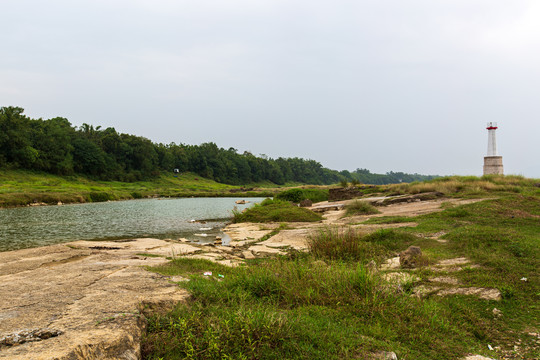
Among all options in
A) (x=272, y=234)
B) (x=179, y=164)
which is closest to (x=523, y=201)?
(x=272, y=234)

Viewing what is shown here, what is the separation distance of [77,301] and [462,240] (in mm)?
8601

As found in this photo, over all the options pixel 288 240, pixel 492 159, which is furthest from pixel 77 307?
pixel 492 159

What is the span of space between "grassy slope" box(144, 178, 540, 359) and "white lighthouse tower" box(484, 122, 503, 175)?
2862cm

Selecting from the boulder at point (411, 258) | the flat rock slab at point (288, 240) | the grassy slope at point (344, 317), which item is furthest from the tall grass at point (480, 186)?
the grassy slope at point (344, 317)

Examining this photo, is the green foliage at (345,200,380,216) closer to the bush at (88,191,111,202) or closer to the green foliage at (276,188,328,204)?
the green foliage at (276,188,328,204)

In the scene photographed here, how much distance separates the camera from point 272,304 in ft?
14.3

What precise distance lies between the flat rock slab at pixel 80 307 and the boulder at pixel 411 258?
4.86 metres

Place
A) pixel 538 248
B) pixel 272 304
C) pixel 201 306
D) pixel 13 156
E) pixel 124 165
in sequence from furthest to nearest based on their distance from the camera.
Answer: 1. pixel 124 165
2. pixel 13 156
3. pixel 538 248
4. pixel 272 304
5. pixel 201 306

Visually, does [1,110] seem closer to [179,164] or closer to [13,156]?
[13,156]

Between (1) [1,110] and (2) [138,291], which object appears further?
(1) [1,110]

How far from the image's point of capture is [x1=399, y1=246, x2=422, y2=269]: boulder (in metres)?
6.76

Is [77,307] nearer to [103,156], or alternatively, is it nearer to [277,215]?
[277,215]

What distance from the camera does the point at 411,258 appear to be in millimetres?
6855

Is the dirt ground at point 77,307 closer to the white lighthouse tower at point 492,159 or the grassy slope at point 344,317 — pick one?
the grassy slope at point 344,317
